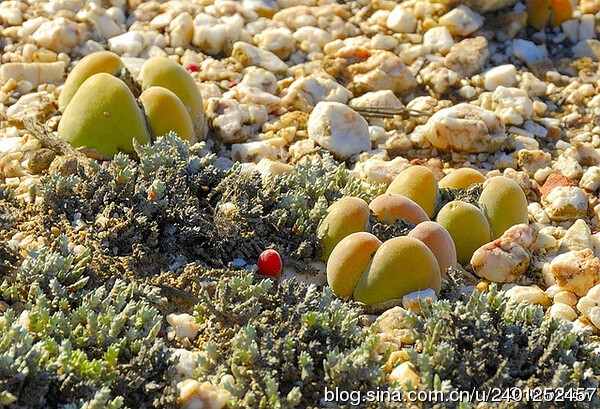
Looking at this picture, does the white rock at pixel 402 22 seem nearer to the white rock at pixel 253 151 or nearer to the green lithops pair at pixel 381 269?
the white rock at pixel 253 151

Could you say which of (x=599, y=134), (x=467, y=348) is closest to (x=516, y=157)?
(x=599, y=134)

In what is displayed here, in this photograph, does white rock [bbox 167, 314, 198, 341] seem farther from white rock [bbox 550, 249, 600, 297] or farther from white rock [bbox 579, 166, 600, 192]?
white rock [bbox 579, 166, 600, 192]

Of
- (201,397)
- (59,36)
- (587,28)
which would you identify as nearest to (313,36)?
(59,36)

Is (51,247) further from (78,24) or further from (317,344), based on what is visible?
(78,24)

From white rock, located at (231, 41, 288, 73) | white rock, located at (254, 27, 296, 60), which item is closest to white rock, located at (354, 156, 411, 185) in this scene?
white rock, located at (231, 41, 288, 73)

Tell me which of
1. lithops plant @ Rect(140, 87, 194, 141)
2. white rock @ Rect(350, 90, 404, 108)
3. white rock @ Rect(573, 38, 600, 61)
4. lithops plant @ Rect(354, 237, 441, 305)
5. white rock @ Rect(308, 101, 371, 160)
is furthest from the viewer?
white rock @ Rect(573, 38, 600, 61)

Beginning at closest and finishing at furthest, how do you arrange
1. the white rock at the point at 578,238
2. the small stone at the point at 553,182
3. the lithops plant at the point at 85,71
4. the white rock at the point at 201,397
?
the white rock at the point at 201,397 < the white rock at the point at 578,238 < the small stone at the point at 553,182 < the lithops plant at the point at 85,71

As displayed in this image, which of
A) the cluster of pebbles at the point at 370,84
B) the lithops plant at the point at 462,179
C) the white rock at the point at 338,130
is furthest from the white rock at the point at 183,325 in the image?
the white rock at the point at 338,130
